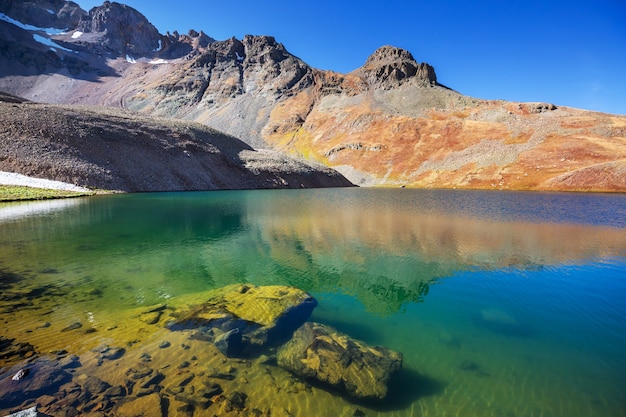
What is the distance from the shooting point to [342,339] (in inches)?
378

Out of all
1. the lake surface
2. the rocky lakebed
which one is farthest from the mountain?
the rocky lakebed

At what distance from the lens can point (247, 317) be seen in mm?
11344

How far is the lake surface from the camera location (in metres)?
7.91

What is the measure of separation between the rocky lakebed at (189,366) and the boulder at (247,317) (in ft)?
0.13

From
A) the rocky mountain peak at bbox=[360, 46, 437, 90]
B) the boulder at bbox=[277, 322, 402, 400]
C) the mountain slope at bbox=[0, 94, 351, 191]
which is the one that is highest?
the rocky mountain peak at bbox=[360, 46, 437, 90]

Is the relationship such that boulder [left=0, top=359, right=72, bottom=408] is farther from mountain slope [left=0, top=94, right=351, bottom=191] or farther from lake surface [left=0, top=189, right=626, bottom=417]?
mountain slope [left=0, top=94, right=351, bottom=191]

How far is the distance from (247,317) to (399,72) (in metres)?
166

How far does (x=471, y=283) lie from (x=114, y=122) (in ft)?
286

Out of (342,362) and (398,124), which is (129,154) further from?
(398,124)

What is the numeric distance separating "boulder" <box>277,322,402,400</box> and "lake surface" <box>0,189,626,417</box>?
12.4 inches

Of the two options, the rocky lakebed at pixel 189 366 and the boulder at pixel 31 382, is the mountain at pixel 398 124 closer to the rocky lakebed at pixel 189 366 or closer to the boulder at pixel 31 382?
the rocky lakebed at pixel 189 366

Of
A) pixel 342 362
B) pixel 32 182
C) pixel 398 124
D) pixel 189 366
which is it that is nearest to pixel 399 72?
pixel 398 124

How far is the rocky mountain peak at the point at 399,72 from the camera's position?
503ft

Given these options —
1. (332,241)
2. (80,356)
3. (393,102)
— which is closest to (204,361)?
(80,356)
